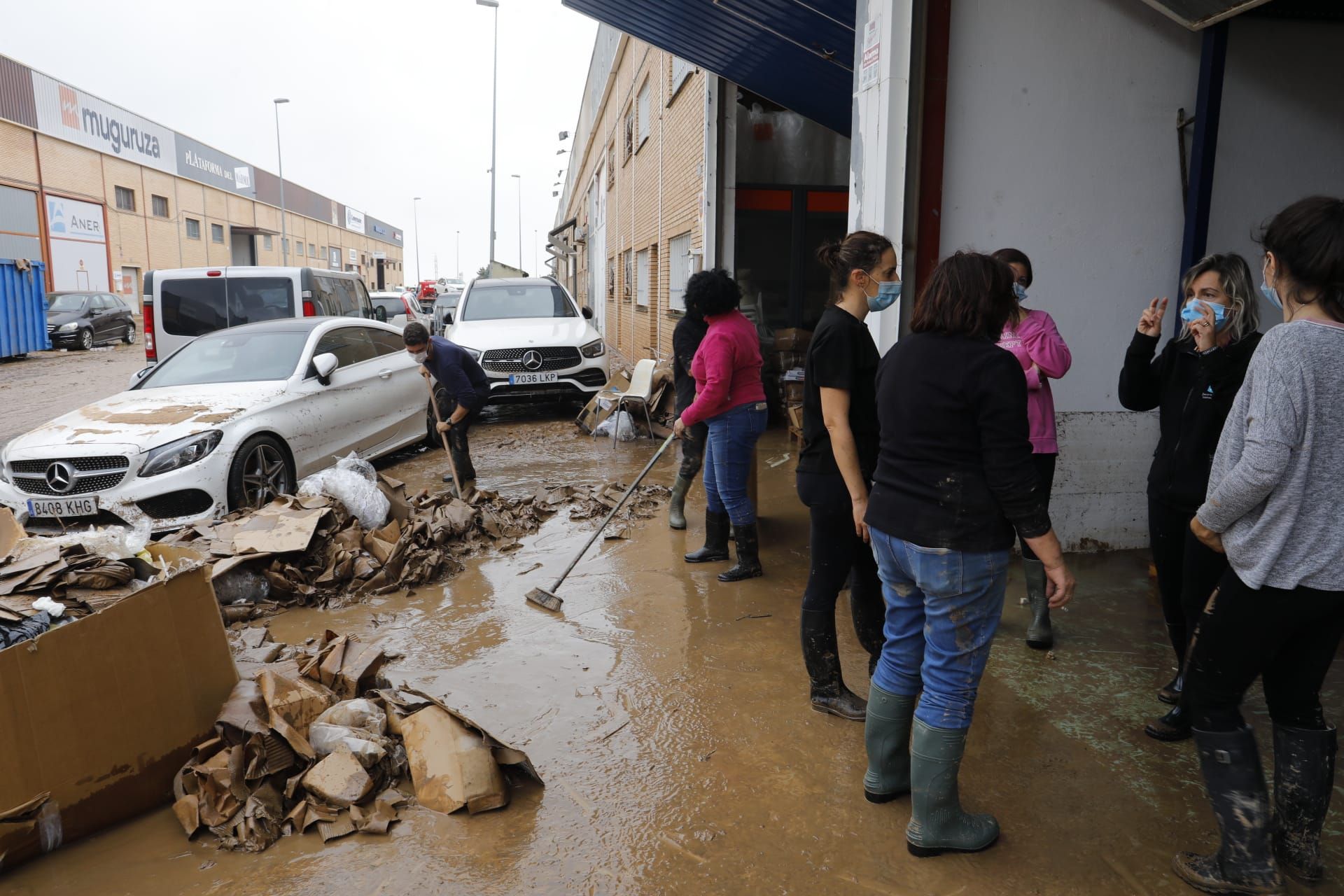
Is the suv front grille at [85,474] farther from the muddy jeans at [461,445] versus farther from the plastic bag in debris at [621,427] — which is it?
the plastic bag in debris at [621,427]

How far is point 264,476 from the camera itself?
259 inches

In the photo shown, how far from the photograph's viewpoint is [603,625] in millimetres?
4598

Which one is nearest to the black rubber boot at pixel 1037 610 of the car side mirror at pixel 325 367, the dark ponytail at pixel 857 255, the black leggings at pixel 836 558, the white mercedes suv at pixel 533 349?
the black leggings at pixel 836 558

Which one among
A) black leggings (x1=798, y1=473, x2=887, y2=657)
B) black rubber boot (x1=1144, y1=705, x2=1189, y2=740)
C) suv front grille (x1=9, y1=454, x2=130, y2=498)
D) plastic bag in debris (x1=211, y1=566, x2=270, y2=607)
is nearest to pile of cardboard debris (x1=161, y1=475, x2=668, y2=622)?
plastic bag in debris (x1=211, y1=566, x2=270, y2=607)

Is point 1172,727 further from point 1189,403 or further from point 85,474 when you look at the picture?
point 85,474

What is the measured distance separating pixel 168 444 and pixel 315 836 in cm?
420

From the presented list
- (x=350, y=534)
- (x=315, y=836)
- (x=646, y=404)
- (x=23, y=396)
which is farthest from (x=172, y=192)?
(x=315, y=836)

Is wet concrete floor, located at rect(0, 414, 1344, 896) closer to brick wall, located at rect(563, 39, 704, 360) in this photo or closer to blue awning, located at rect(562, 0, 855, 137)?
blue awning, located at rect(562, 0, 855, 137)

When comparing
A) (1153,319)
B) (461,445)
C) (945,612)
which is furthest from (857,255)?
(461,445)

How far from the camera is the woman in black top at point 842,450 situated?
3002mm

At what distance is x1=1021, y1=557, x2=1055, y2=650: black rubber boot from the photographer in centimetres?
411

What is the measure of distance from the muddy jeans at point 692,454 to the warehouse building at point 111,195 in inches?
1202

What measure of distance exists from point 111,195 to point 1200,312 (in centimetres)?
4104

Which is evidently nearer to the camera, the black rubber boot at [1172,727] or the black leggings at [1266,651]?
the black leggings at [1266,651]
